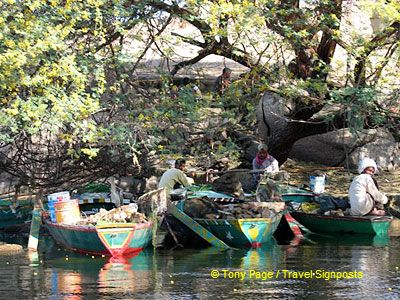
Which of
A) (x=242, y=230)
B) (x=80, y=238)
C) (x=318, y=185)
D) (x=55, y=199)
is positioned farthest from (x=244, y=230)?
(x=318, y=185)

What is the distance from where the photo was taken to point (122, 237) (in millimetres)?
15500

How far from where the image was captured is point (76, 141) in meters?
16.4

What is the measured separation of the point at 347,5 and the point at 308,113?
3.11m

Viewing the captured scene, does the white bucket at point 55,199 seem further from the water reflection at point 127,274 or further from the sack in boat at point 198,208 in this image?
the sack in boat at point 198,208

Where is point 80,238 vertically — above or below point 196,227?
below

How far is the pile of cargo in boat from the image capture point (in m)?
15.9

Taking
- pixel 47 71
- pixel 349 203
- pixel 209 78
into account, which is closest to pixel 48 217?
pixel 47 71

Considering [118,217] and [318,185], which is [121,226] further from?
[318,185]

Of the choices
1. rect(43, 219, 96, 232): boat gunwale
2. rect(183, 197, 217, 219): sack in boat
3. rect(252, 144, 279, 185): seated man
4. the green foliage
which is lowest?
rect(43, 219, 96, 232): boat gunwale

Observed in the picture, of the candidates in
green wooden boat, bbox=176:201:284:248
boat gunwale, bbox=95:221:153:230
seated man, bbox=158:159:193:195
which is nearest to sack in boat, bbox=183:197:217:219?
green wooden boat, bbox=176:201:284:248

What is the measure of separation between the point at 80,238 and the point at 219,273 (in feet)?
10.4

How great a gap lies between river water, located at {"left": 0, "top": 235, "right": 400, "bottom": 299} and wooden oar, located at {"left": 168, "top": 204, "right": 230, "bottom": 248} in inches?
7.0

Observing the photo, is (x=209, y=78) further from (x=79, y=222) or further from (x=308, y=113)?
(x=79, y=222)

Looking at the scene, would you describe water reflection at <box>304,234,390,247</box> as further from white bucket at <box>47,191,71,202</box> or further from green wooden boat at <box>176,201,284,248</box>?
white bucket at <box>47,191,71,202</box>
